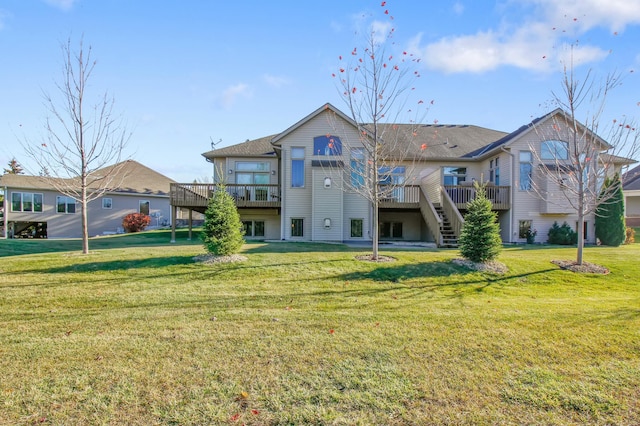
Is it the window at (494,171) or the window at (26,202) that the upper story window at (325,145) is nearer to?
the window at (494,171)

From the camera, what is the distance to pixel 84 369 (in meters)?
3.85

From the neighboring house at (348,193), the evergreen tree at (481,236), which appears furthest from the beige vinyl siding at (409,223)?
the evergreen tree at (481,236)

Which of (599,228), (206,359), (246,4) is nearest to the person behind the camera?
(206,359)

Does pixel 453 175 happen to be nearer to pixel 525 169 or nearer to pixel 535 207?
pixel 525 169

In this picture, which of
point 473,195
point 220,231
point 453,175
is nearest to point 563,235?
point 473,195

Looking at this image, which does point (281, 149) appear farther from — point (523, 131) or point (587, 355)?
point (587, 355)

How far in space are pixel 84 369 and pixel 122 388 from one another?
0.77 meters

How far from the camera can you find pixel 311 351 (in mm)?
4332

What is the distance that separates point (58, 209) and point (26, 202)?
78.7 inches

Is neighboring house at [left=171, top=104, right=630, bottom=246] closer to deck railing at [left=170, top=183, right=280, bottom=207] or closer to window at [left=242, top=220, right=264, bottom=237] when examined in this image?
deck railing at [left=170, top=183, right=280, bottom=207]

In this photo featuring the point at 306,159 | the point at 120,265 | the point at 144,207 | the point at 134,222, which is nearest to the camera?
the point at 120,265

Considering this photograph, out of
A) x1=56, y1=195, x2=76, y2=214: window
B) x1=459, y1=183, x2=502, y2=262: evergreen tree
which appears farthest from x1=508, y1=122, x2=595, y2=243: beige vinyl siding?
x1=56, y1=195, x2=76, y2=214: window

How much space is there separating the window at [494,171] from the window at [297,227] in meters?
10.8

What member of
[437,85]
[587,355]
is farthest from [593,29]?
[587,355]
